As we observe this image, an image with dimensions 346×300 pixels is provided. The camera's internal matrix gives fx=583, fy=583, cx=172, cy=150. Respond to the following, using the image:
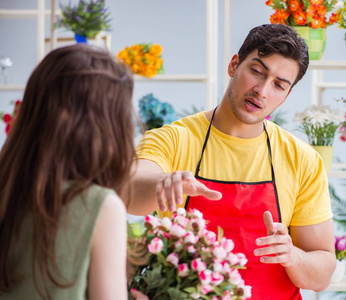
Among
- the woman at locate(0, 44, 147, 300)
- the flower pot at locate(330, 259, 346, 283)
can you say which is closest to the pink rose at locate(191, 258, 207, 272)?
the woman at locate(0, 44, 147, 300)

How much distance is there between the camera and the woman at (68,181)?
94 cm

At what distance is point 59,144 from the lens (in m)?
0.98

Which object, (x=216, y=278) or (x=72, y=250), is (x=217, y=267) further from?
(x=72, y=250)

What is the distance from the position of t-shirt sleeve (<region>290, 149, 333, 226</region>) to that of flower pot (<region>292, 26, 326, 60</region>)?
2.89 ft

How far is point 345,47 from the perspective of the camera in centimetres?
561

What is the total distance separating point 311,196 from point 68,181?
4.00 ft

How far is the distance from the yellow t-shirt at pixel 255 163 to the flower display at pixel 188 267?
741 millimetres

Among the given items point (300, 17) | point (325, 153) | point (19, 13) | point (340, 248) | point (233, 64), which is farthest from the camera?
point (19, 13)

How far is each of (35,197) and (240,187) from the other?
1.11 meters

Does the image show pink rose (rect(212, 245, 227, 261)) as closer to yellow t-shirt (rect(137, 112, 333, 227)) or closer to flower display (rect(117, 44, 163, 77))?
yellow t-shirt (rect(137, 112, 333, 227))

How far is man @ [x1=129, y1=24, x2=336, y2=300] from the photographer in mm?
1918

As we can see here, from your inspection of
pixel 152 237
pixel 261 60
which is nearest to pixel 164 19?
pixel 261 60

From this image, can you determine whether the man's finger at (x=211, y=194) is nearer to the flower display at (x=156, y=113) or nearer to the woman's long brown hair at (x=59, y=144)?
the woman's long brown hair at (x=59, y=144)

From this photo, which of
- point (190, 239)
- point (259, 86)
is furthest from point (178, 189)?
point (259, 86)
